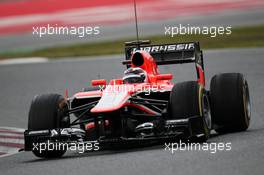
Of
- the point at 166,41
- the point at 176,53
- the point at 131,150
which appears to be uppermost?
the point at 166,41

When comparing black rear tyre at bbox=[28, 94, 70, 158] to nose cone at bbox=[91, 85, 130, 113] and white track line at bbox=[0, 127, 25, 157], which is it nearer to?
nose cone at bbox=[91, 85, 130, 113]

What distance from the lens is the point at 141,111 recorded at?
12.7 m

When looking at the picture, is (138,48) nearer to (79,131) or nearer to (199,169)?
(79,131)

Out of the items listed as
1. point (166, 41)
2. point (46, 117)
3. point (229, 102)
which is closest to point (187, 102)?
point (229, 102)

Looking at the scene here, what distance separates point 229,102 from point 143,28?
1840 cm

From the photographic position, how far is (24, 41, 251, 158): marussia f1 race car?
12.0 metres

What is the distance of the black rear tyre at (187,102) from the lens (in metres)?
12.1

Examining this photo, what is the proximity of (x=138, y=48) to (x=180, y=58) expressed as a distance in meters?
0.68

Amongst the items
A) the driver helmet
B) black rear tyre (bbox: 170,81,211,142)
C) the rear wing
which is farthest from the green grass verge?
black rear tyre (bbox: 170,81,211,142)

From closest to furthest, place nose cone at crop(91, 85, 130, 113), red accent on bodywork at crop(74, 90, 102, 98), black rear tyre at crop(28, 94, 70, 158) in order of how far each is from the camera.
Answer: nose cone at crop(91, 85, 130, 113) < black rear tyre at crop(28, 94, 70, 158) < red accent on bodywork at crop(74, 90, 102, 98)

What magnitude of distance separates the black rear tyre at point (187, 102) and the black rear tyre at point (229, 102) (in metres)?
1.16

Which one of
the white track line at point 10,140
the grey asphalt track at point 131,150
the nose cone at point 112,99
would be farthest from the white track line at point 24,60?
the nose cone at point 112,99

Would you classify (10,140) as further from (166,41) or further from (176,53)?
(166,41)

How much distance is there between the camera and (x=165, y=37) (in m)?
28.9
